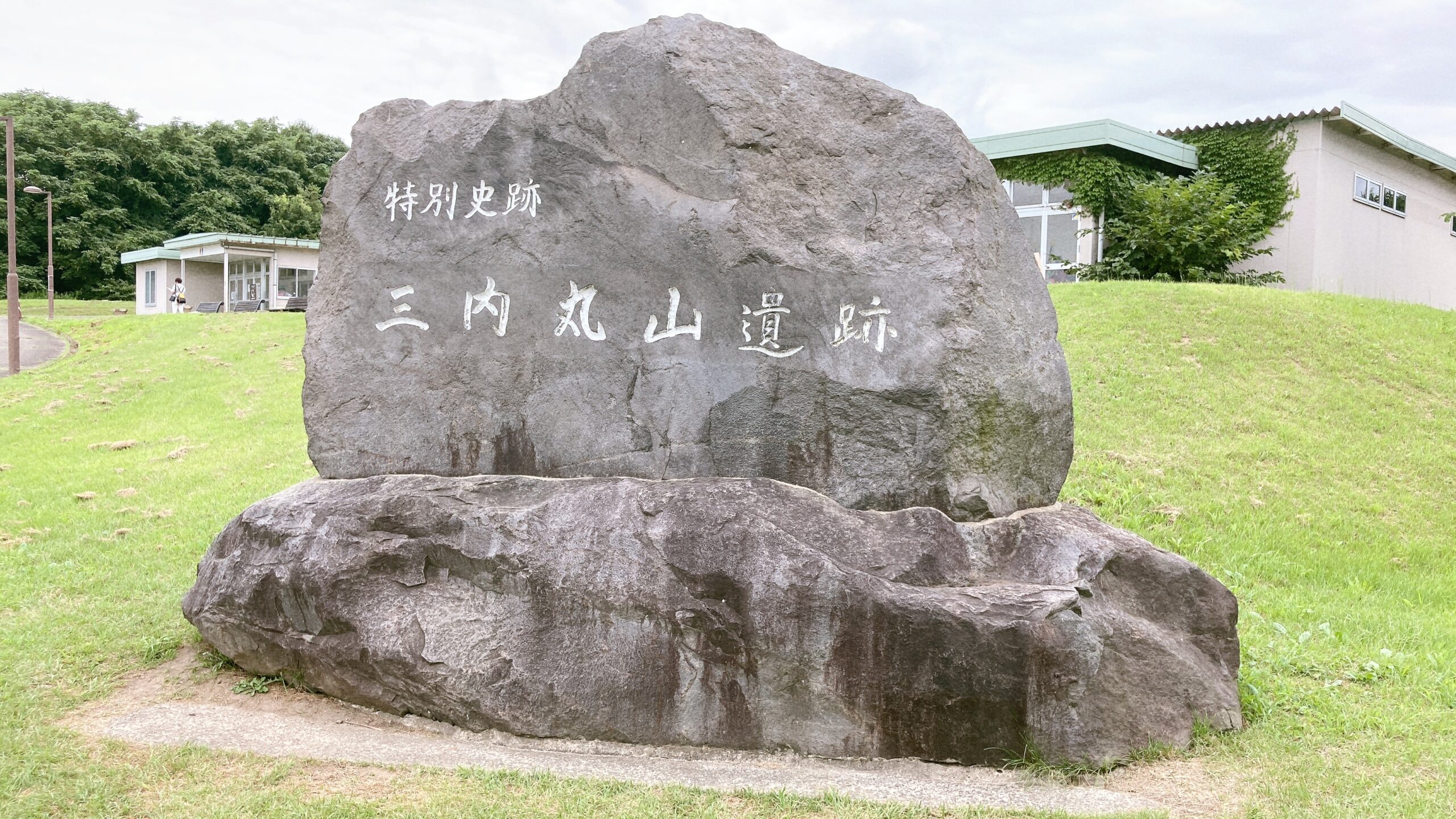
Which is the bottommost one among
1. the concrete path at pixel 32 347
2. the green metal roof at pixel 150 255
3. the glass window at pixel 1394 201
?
the concrete path at pixel 32 347

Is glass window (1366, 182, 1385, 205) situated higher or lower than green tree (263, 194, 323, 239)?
lower

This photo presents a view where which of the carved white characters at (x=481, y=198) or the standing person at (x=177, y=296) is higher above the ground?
the standing person at (x=177, y=296)

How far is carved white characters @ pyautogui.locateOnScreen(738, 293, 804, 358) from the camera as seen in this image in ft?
15.8

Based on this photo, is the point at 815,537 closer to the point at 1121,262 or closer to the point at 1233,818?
the point at 1233,818

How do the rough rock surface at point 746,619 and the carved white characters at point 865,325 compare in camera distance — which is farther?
the carved white characters at point 865,325

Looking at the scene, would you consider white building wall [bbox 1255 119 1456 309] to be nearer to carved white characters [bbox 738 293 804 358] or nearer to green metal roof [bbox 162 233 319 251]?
carved white characters [bbox 738 293 804 358]

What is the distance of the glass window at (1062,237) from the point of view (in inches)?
759

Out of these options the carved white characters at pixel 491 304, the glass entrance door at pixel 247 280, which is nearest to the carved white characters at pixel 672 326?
the carved white characters at pixel 491 304

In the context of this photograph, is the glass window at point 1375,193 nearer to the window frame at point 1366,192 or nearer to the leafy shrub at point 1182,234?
the window frame at point 1366,192

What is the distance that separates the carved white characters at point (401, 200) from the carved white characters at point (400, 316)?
0.37m

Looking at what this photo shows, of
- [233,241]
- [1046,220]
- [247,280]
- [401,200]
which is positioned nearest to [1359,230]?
[1046,220]

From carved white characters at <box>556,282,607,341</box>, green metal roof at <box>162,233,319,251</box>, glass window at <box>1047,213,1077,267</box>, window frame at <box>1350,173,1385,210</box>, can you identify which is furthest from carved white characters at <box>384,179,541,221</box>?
green metal roof at <box>162,233,319,251</box>

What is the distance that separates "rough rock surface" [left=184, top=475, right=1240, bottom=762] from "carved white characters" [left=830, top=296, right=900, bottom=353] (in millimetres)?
752

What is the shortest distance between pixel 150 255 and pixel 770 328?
35172mm
